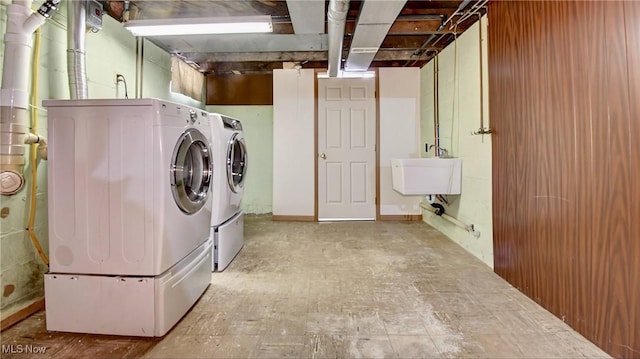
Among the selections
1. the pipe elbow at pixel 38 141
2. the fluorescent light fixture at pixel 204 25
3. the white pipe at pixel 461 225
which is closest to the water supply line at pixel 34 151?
the pipe elbow at pixel 38 141

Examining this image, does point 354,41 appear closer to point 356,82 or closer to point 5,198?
point 356,82

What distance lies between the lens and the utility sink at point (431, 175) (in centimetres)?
315

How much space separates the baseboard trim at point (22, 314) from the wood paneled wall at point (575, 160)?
3075 millimetres

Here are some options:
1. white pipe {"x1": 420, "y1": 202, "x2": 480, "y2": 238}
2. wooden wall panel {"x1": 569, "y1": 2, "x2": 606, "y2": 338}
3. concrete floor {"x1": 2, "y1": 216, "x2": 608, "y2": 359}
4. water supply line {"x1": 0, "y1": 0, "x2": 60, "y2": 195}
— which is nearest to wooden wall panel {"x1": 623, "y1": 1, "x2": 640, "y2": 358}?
wooden wall panel {"x1": 569, "y1": 2, "x2": 606, "y2": 338}

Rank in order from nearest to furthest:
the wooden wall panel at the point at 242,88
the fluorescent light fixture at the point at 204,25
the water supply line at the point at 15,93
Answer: the water supply line at the point at 15,93 < the fluorescent light fixture at the point at 204,25 < the wooden wall panel at the point at 242,88

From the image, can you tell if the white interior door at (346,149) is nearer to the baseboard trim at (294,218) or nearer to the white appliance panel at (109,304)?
the baseboard trim at (294,218)

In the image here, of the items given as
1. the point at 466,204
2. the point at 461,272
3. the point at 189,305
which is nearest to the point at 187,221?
the point at 189,305

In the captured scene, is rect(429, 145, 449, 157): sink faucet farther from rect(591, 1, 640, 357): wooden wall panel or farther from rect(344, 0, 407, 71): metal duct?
rect(591, 1, 640, 357): wooden wall panel

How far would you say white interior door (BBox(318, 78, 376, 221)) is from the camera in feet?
14.8

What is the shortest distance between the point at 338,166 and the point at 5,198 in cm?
345

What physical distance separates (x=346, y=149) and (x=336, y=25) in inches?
84.4

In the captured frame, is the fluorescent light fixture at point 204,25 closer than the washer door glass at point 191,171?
No

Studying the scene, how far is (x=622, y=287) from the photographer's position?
4.61ft

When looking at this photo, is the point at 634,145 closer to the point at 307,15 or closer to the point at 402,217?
the point at 307,15
